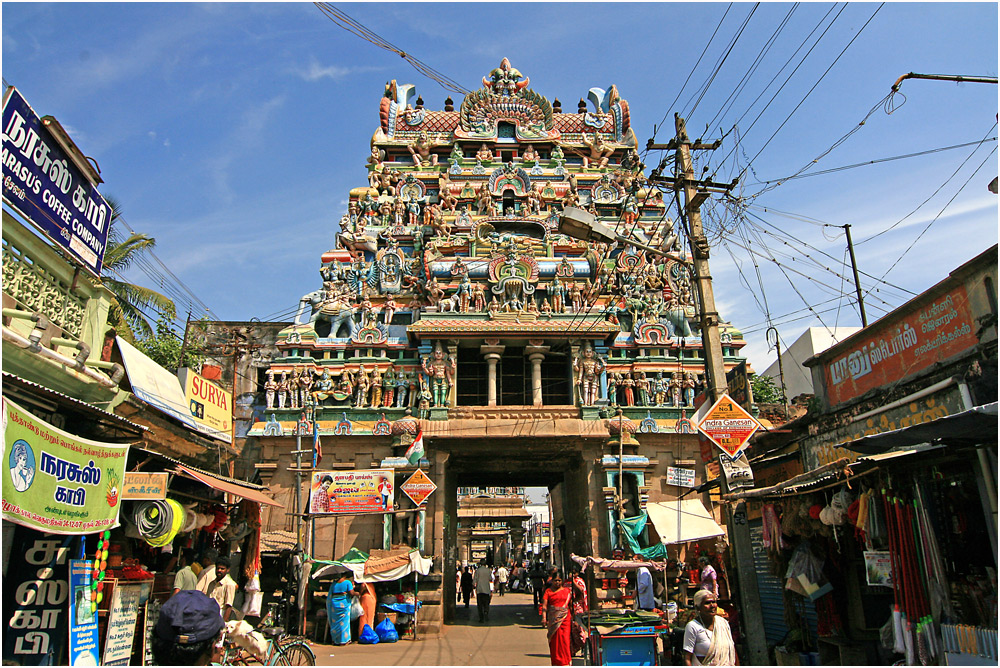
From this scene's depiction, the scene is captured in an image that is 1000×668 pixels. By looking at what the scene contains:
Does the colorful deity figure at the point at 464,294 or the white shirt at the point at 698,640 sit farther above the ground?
the colorful deity figure at the point at 464,294

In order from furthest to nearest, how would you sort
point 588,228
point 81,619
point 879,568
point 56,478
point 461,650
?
1. point 461,650
2. point 588,228
3. point 81,619
4. point 879,568
5. point 56,478

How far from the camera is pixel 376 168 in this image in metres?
29.6

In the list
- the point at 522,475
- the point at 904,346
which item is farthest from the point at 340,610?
the point at 904,346

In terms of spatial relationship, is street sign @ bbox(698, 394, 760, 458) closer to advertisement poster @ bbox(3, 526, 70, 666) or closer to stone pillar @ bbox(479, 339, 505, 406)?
advertisement poster @ bbox(3, 526, 70, 666)

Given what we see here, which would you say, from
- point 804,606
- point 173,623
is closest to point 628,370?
point 804,606

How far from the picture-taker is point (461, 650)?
14062 millimetres

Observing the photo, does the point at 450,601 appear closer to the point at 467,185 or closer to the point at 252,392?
the point at 252,392

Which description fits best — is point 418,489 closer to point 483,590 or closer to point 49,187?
point 483,590

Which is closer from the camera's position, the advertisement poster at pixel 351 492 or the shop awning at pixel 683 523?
the shop awning at pixel 683 523

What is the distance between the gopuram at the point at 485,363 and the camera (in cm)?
2064

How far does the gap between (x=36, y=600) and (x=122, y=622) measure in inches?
62.0

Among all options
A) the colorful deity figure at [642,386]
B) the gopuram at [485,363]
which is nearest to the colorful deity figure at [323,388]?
the gopuram at [485,363]

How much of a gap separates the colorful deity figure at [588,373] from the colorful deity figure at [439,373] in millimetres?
4276

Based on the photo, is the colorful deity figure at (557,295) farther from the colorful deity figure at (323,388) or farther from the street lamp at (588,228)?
the street lamp at (588,228)
